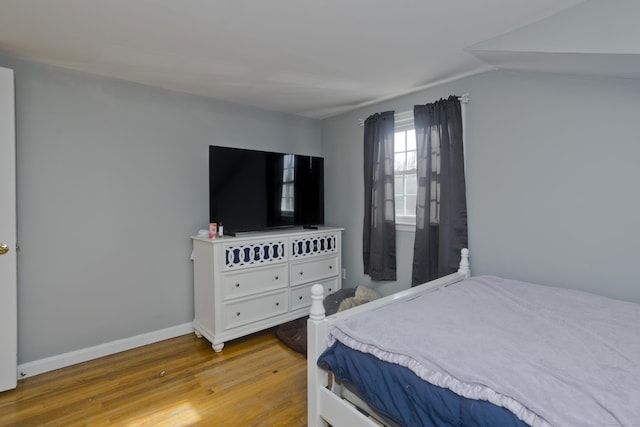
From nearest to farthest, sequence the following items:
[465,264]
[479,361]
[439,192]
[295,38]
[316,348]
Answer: [479,361], [316,348], [295,38], [465,264], [439,192]

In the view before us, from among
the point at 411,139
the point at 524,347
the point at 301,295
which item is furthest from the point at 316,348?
the point at 411,139

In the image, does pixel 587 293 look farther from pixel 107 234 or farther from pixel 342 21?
pixel 107 234

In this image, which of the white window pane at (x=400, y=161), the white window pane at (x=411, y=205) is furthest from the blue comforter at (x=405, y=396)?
the white window pane at (x=400, y=161)

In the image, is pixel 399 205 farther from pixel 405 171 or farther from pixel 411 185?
pixel 405 171

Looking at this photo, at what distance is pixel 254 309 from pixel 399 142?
208cm

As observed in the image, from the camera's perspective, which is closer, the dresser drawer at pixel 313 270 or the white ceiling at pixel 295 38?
the white ceiling at pixel 295 38

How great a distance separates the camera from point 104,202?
2502mm

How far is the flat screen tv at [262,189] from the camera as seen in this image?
2770 millimetres

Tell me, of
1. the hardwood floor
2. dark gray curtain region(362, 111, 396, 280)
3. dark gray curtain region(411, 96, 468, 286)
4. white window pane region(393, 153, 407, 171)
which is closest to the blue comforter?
the hardwood floor

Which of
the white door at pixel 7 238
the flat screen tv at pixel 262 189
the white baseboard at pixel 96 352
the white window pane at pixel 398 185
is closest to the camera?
the white door at pixel 7 238

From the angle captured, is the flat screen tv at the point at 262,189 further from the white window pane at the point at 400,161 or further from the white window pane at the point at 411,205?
the white window pane at the point at 411,205

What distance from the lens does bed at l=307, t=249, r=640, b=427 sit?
0.95 meters

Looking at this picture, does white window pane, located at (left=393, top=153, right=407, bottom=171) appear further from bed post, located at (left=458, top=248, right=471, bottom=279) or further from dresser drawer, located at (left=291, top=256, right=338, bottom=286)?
dresser drawer, located at (left=291, top=256, right=338, bottom=286)

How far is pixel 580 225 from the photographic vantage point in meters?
1.97
